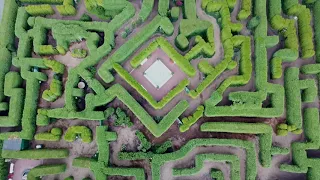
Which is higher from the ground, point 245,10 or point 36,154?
point 245,10

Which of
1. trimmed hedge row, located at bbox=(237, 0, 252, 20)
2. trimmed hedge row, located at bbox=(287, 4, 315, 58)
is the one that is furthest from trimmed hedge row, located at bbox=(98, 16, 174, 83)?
trimmed hedge row, located at bbox=(287, 4, 315, 58)

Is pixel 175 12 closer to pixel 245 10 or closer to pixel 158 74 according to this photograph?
pixel 158 74

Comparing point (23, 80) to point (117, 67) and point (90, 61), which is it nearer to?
point (90, 61)

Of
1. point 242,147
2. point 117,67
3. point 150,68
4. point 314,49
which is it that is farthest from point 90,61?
point 314,49

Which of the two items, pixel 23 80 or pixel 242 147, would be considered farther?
pixel 23 80

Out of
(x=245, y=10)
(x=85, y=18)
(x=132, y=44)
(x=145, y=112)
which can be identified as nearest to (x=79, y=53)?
(x=85, y=18)

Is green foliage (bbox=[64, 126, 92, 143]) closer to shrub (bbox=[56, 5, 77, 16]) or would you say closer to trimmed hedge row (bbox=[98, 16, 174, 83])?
trimmed hedge row (bbox=[98, 16, 174, 83])
